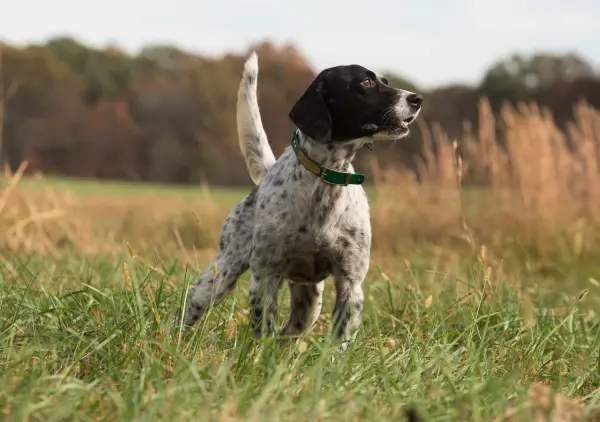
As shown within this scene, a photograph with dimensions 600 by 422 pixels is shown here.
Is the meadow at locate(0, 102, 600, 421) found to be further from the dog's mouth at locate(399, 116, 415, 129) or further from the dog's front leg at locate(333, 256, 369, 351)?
the dog's mouth at locate(399, 116, 415, 129)

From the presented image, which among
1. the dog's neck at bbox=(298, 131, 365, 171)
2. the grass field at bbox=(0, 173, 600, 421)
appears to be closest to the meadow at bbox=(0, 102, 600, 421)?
the grass field at bbox=(0, 173, 600, 421)

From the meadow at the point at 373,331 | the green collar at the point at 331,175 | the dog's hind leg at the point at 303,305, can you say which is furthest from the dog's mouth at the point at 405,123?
the dog's hind leg at the point at 303,305

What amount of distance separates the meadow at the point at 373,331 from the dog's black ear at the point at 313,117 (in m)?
0.80

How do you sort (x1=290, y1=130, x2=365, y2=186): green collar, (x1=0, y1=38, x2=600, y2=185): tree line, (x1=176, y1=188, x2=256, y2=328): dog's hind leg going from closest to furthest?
1. (x1=290, y1=130, x2=365, y2=186): green collar
2. (x1=176, y1=188, x2=256, y2=328): dog's hind leg
3. (x1=0, y1=38, x2=600, y2=185): tree line

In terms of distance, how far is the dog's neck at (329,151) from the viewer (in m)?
3.79

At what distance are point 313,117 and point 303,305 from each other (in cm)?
122

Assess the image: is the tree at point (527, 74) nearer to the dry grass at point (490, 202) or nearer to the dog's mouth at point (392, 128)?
the dry grass at point (490, 202)

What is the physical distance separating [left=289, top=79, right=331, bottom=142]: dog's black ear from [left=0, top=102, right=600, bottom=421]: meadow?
31.7 inches

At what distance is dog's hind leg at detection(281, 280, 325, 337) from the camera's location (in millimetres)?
4387

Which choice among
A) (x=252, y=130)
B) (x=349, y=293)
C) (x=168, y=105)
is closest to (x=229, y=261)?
(x=349, y=293)

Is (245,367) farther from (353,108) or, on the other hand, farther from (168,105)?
(168,105)

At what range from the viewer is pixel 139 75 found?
40125 millimetres

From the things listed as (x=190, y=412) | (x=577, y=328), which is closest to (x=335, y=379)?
(x=190, y=412)

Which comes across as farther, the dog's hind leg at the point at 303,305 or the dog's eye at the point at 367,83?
the dog's hind leg at the point at 303,305
